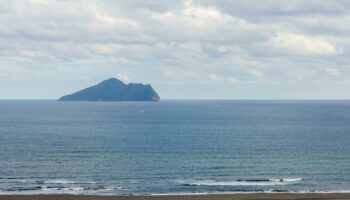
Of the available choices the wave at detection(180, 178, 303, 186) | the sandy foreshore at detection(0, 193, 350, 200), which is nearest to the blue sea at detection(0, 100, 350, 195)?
the wave at detection(180, 178, 303, 186)

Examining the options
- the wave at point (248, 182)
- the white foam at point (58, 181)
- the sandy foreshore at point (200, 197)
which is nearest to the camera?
the sandy foreshore at point (200, 197)

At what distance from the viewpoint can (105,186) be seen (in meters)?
74.8

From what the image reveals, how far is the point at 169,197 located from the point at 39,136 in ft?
288

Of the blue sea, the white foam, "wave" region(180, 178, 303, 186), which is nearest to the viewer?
the blue sea

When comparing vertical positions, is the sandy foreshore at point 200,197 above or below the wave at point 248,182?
above

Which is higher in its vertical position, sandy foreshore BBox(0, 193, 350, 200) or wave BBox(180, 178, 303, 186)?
sandy foreshore BBox(0, 193, 350, 200)

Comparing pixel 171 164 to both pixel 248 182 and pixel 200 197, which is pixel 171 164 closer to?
pixel 248 182

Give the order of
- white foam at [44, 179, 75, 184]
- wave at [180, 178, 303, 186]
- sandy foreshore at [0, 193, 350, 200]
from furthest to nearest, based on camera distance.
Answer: white foam at [44, 179, 75, 184]
wave at [180, 178, 303, 186]
sandy foreshore at [0, 193, 350, 200]

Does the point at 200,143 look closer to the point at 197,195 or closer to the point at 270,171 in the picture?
the point at 270,171

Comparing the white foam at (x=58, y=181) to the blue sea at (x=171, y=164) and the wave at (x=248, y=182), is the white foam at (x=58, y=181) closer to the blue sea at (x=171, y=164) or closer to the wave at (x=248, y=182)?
the blue sea at (x=171, y=164)

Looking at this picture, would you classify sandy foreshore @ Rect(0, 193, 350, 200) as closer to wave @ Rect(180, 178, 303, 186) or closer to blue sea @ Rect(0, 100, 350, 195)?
blue sea @ Rect(0, 100, 350, 195)

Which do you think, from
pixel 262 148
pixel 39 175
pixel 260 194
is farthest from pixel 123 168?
pixel 262 148

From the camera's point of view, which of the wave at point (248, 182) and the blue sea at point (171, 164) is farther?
the wave at point (248, 182)

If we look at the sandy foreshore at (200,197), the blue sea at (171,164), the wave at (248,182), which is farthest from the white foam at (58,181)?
the wave at (248,182)
